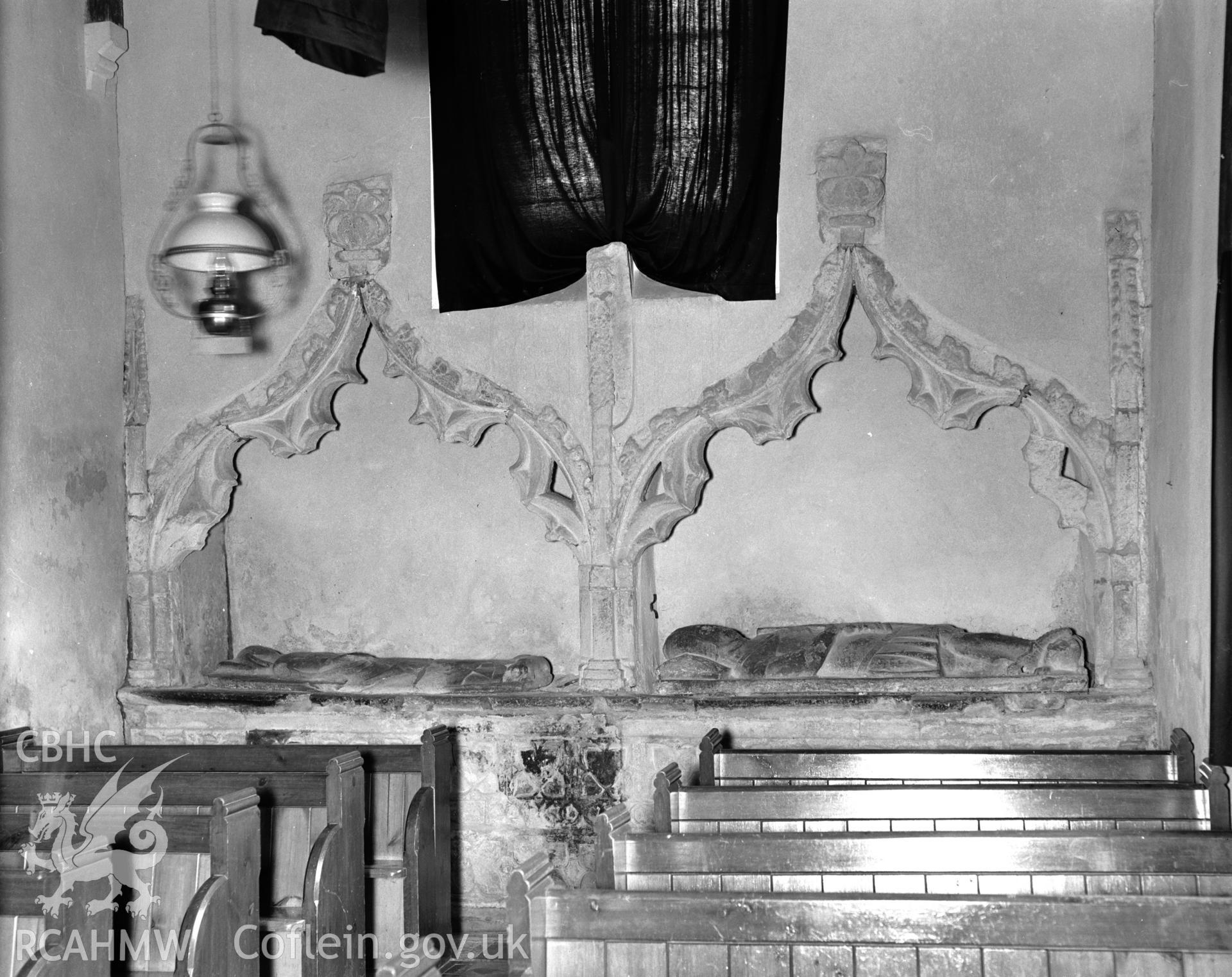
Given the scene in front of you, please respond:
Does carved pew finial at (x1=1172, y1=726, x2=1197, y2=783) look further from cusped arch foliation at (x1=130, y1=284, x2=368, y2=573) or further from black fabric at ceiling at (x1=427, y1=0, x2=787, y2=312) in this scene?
cusped arch foliation at (x1=130, y1=284, x2=368, y2=573)

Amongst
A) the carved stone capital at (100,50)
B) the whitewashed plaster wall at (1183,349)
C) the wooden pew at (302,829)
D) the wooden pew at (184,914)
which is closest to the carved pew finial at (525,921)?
the wooden pew at (184,914)

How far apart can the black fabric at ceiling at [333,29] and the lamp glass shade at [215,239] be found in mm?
675

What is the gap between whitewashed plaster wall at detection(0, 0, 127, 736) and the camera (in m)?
6.01

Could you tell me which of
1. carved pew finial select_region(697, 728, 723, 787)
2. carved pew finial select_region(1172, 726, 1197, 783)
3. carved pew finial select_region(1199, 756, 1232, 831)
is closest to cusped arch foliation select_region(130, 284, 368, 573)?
carved pew finial select_region(697, 728, 723, 787)

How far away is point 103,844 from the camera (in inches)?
141

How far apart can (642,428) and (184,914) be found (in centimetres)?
372

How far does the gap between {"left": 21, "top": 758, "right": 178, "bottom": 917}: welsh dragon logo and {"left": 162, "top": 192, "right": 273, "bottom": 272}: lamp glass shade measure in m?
1.92

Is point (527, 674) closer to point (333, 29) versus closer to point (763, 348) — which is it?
point (763, 348)

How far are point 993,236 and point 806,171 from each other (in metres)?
0.98

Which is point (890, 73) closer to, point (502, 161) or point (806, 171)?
point (806, 171)

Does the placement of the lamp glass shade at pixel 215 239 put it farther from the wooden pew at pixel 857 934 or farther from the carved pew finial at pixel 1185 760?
the carved pew finial at pixel 1185 760

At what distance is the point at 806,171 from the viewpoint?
634 centimetres

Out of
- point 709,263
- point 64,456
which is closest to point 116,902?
point 64,456

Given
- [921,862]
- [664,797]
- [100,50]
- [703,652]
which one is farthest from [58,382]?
[921,862]
